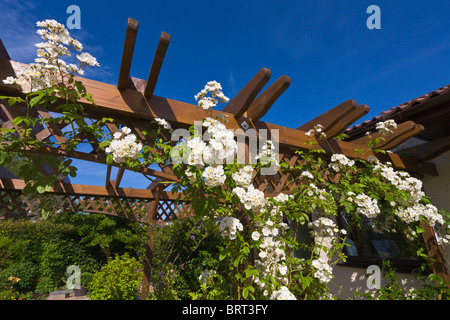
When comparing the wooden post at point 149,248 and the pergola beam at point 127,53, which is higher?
the pergola beam at point 127,53

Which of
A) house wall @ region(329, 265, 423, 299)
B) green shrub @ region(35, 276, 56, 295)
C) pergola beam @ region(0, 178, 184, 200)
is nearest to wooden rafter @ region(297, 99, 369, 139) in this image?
house wall @ region(329, 265, 423, 299)

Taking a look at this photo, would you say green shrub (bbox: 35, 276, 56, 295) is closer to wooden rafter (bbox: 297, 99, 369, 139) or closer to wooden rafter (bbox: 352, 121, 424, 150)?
wooden rafter (bbox: 297, 99, 369, 139)

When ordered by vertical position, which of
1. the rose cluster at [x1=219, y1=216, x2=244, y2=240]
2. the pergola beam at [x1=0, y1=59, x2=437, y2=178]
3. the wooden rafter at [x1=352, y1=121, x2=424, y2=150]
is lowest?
the rose cluster at [x1=219, y1=216, x2=244, y2=240]

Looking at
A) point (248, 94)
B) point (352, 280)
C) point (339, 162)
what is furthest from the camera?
point (352, 280)

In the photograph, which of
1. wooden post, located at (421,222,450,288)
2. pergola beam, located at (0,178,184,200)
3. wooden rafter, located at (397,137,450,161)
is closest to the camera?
wooden post, located at (421,222,450,288)

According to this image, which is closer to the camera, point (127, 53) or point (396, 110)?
point (127, 53)

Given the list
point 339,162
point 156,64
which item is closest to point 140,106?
point 156,64

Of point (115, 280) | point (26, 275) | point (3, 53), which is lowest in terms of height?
point (26, 275)

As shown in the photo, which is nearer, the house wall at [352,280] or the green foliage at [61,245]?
the house wall at [352,280]

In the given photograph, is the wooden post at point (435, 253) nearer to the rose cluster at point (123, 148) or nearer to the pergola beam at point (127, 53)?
the rose cluster at point (123, 148)

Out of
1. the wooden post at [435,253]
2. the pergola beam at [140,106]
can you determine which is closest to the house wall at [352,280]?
the wooden post at [435,253]

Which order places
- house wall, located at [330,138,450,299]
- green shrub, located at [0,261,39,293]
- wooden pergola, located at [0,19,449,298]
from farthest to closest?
green shrub, located at [0,261,39,293], house wall, located at [330,138,450,299], wooden pergola, located at [0,19,449,298]

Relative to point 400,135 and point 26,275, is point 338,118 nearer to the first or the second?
point 400,135
